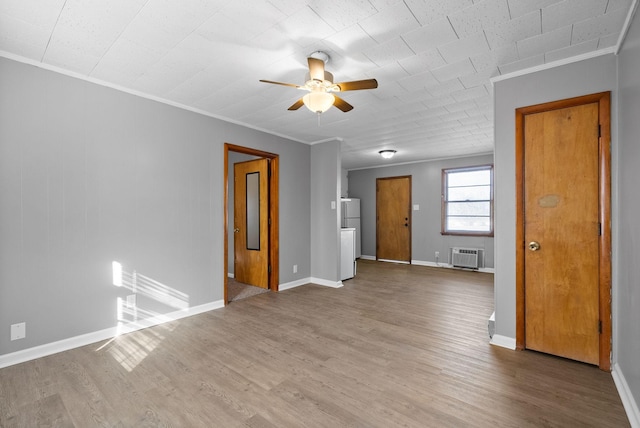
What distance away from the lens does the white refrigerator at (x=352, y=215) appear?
7031 millimetres

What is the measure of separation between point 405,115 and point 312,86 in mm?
1917

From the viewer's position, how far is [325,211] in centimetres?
505

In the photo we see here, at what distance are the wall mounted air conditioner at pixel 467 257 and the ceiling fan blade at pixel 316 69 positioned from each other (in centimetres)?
544

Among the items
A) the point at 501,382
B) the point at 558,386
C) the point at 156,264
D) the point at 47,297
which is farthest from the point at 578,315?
the point at 47,297

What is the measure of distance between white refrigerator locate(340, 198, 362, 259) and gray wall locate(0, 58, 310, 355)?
12.2ft

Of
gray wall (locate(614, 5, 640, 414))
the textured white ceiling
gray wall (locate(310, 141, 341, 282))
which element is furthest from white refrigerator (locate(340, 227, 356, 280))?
gray wall (locate(614, 5, 640, 414))

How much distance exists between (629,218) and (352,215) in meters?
5.81

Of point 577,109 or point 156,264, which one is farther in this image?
point 156,264

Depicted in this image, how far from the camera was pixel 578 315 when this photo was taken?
7.66 ft

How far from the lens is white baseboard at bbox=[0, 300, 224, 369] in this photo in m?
2.32

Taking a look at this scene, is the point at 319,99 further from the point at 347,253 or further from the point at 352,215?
the point at 352,215

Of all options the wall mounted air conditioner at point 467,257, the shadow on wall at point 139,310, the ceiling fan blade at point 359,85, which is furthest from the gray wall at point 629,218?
the wall mounted air conditioner at point 467,257

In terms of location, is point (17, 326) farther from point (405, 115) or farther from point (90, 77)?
point (405, 115)

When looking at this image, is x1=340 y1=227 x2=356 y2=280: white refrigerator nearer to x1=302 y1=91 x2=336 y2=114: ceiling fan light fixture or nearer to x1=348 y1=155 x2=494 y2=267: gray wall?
x1=348 y1=155 x2=494 y2=267: gray wall
